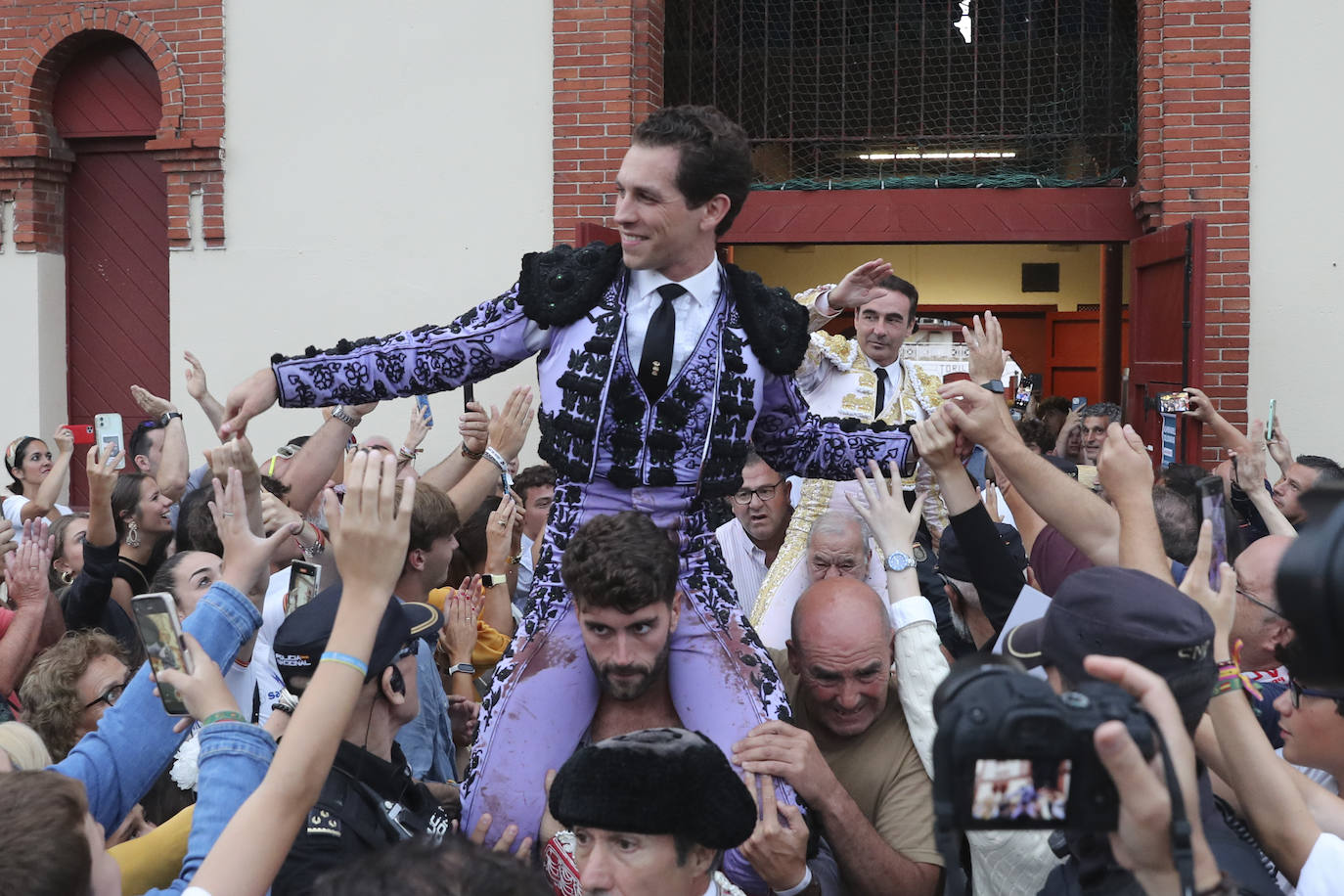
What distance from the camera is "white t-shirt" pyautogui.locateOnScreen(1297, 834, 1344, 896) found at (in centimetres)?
211

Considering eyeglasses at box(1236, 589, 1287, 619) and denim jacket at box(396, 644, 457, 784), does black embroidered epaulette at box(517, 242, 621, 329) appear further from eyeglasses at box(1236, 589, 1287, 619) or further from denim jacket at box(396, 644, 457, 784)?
eyeglasses at box(1236, 589, 1287, 619)

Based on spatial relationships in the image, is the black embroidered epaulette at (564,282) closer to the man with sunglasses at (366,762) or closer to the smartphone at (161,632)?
the man with sunglasses at (366,762)

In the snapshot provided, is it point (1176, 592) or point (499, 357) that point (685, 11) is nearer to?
point (499, 357)

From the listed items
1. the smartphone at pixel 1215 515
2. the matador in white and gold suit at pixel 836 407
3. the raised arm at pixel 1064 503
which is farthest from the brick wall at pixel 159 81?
the smartphone at pixel 1215 515

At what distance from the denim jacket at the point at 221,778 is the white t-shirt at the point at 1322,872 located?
5.62 feet

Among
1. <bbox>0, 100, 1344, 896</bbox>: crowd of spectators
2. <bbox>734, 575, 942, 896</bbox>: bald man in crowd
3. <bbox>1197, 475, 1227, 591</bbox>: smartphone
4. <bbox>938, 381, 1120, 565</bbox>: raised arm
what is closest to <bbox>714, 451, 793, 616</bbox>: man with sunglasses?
<bbox>0, 100, 1344, 896</bbox>: crowd of spectators

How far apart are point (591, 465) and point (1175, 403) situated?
3667 millimetres

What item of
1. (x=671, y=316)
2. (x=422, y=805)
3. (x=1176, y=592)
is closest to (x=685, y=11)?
(x=671, y=316)

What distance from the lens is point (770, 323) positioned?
3447 mm

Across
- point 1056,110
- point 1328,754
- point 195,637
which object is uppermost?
point 1056,110

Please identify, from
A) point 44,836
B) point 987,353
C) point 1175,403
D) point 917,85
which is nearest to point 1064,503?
point 987,353

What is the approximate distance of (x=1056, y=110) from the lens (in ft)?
30.3

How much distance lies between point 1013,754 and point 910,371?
4575 mm

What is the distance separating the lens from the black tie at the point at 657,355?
3297mm
